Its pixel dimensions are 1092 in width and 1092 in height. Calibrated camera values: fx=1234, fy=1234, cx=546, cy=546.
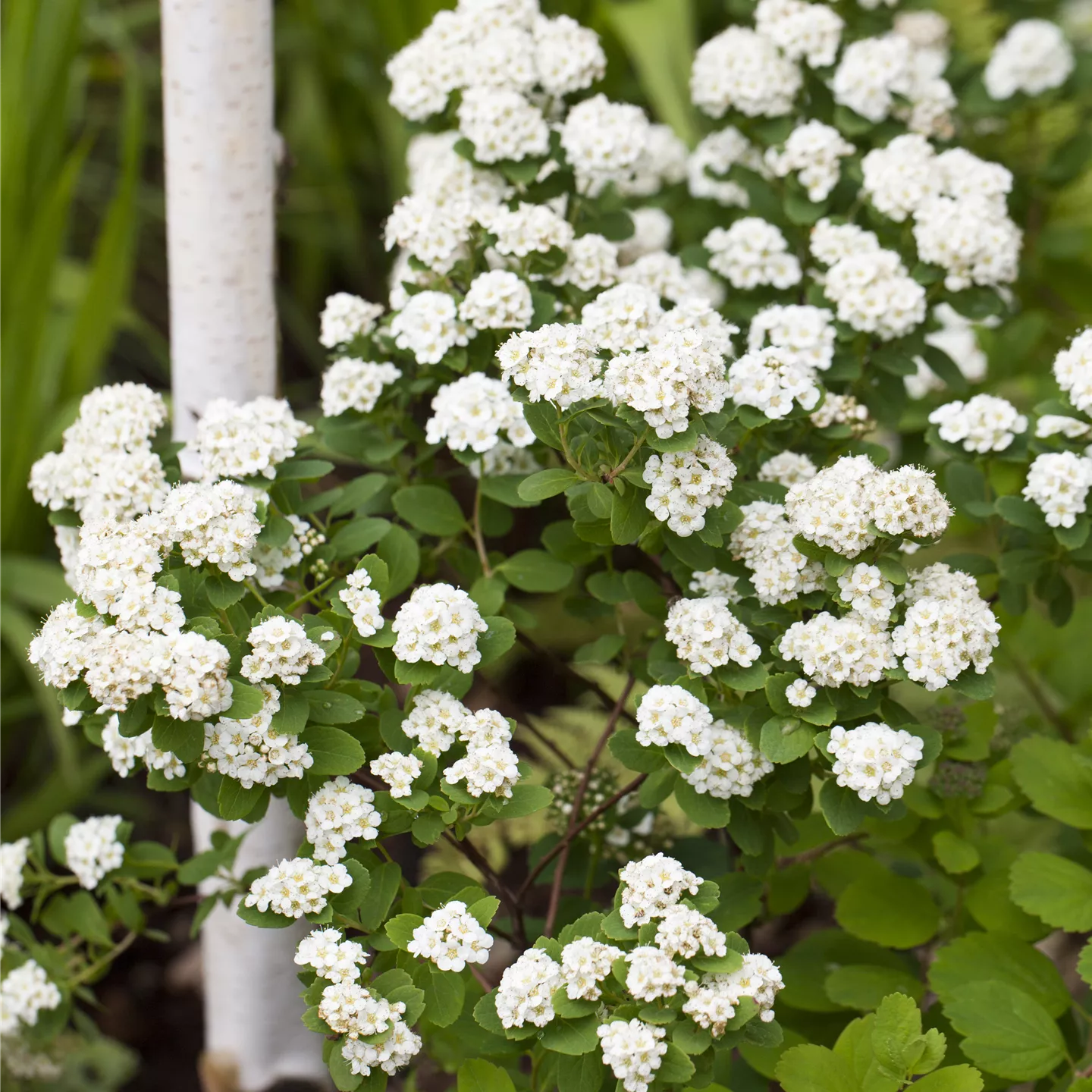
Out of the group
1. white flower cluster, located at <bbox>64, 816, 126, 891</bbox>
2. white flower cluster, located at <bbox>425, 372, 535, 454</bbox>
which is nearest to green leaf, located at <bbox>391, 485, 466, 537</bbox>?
white flower cluster, located at <bbox>425, 372, 535, 454</bbox>

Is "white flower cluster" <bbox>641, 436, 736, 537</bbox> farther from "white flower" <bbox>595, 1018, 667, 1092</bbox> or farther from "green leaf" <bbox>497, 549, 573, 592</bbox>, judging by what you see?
"white flower" <bbox>595, 1018, 667, 1092</bbox>

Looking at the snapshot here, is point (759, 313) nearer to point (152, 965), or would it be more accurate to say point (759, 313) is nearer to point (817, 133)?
point (817, 133)

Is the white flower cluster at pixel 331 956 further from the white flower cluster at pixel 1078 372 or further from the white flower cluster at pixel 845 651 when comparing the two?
the white flower cluster at pixel 1078 372

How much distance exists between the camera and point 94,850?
1.68m

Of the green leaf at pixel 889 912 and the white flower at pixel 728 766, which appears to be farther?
the green leaf at pixel 889 912

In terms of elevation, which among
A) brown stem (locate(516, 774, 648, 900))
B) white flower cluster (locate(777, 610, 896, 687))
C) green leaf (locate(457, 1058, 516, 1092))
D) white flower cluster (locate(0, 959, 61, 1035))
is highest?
white flower cluster (locate(777, 610, 896, 687))

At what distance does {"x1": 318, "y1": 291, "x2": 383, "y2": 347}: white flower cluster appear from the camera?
5.46ft

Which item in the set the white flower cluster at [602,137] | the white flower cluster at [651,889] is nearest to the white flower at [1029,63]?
the white flower cluster at [602,137]

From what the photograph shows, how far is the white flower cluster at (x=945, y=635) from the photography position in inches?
50.1

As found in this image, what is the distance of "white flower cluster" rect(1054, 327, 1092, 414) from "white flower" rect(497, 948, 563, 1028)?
36.5 inches

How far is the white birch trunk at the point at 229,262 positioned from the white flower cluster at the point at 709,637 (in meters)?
0.84

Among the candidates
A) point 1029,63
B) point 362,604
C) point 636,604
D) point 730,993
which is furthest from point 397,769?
point 1029,63

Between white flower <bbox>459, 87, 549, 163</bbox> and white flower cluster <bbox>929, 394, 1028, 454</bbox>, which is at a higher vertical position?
white flower <bbox>459, 87, 549, 163</bbox>

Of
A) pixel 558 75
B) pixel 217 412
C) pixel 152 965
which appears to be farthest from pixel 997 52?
pixel 152 965
